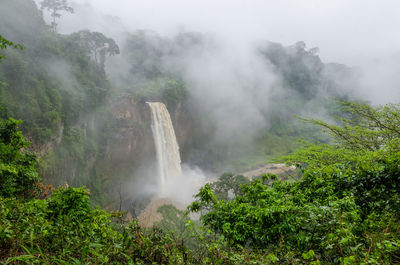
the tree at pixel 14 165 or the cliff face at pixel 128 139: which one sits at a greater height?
the cliff face at pixel 128 139

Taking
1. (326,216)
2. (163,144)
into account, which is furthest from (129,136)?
(326,216)

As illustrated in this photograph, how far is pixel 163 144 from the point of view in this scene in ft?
91.5

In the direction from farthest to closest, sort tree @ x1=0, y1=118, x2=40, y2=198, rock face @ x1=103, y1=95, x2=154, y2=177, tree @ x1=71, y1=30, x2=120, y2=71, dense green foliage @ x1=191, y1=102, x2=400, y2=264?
tree @ x1=71, y1=30, x2=120, y2=71 < rock face @ x1=103, y1=95, x2=154, y2=177 < tree @ x1=0, y1=118, x2=40, y2=198 < dense green foliage @ x1=191, y1=102, x2=400, y2=264

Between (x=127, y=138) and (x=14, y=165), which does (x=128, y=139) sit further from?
(x=14, y=165)

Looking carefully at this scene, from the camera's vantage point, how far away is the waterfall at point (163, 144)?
2728cm

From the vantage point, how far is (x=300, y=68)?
63719mm

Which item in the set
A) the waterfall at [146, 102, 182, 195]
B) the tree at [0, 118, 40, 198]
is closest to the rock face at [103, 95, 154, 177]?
the waterfall at [146, 102, 182, 195]

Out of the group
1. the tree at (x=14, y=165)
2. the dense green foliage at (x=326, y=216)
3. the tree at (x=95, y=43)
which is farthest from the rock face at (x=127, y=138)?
the dense green foliage at (x=326, y=216)

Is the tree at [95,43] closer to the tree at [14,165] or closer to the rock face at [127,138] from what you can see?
the rock face at [127,138]

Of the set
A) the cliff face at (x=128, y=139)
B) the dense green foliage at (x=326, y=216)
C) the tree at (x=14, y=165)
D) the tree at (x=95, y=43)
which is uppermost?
the tree at (x=95, y=43)

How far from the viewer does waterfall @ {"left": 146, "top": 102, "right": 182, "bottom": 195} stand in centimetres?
2728

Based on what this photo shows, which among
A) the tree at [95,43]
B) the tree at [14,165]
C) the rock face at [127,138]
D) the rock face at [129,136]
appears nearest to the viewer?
the tree at [14,165]

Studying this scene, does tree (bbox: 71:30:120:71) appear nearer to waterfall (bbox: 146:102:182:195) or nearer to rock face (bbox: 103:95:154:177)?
rock face (bbox: 103:95:154:177)

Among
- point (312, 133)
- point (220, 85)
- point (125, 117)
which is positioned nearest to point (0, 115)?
point (125, 117)
